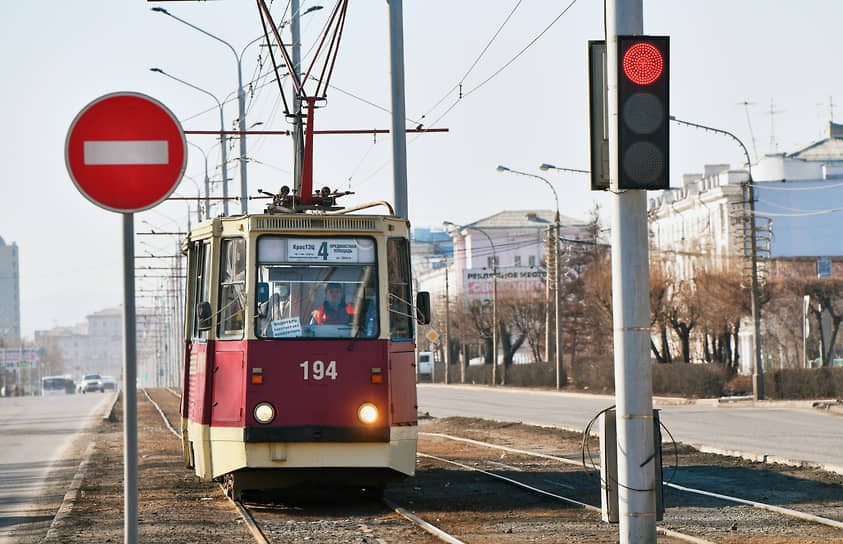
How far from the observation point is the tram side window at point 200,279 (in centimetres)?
1277

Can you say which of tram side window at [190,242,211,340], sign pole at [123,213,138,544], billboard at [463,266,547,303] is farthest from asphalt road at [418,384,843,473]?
billboard at [463,266,547,303]

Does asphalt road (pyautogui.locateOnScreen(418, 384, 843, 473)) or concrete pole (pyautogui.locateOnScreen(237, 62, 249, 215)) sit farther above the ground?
concrete pole (pyautogui.locateOnScreen(237, 62, 249, 215))

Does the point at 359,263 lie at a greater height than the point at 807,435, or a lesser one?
greater

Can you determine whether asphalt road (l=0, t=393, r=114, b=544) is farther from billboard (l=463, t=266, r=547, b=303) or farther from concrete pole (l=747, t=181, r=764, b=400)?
billboard (l=463, t=266, r=547, b=303)

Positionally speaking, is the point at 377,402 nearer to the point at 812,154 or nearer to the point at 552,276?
the point at 552,276

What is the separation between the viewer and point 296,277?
12.2 m

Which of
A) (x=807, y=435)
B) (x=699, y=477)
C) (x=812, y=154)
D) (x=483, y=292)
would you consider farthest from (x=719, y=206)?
(x=699, y=477)

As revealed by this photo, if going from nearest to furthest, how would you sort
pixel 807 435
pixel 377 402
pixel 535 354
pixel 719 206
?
pixel 377 402, pixel 807 435, pixel 535 354, pixel 719 206

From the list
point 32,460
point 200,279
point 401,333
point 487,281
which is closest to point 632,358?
point 401,333

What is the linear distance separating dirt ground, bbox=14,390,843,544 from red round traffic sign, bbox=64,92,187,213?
550 cm

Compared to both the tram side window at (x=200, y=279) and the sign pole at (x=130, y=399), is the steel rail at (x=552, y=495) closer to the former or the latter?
the tram side window at (x=200, y=279)

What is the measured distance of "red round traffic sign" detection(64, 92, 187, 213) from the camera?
5.52 metres

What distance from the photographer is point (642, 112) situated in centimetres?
698

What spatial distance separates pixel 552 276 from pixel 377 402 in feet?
155
